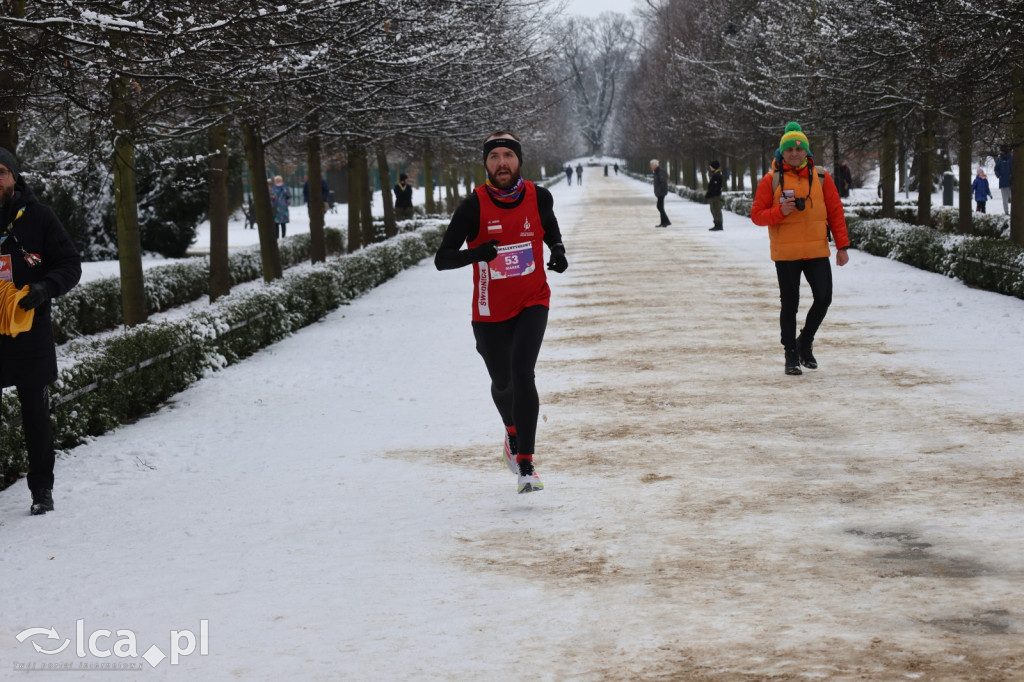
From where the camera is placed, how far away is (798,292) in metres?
9.63

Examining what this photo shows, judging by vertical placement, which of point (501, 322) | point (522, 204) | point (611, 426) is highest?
point (522, 204)

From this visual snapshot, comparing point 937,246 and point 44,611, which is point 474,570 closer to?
point 44,611

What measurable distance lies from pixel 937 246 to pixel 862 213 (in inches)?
505

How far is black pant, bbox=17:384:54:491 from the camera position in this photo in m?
6.20

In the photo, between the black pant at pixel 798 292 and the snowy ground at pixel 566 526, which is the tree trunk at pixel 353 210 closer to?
the snowy ground at pixel 566 526

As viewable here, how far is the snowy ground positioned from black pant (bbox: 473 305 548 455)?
0.36 m

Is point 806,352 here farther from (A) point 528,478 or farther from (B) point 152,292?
(B) point 152,292

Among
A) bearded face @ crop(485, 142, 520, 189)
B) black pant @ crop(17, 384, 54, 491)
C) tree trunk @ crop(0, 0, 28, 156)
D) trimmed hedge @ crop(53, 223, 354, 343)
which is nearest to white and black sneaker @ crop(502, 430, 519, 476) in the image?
bearded face @ crop(485, 142, 520, 189)

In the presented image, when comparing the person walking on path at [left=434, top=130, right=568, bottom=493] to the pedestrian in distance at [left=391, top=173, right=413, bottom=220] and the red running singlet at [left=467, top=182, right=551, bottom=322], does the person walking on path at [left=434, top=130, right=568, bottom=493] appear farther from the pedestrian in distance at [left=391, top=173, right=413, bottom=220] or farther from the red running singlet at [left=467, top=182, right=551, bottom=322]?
the pedestrian in distance at [left=391, top=173, right=413, bottom=220]

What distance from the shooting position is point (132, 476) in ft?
23.6

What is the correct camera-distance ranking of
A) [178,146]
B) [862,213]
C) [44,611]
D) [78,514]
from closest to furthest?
[44,611], [78,514], [178,146], [862,213]

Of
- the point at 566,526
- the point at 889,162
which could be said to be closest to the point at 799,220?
the point at 566,526

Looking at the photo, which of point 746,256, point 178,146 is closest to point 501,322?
point 746,256

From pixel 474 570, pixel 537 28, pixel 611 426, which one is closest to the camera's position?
pixel 474 570
